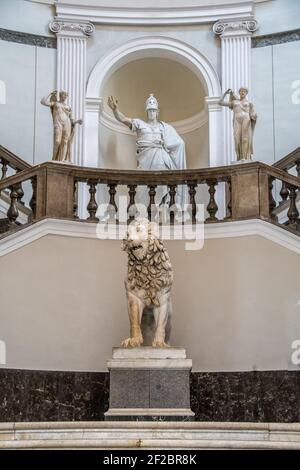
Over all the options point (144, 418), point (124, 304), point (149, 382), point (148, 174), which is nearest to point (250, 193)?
point (148, 174)

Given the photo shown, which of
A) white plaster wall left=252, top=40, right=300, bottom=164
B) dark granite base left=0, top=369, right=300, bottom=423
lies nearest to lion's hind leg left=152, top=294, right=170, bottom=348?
dark granite base left=0, top=369, right=300, bottom=423

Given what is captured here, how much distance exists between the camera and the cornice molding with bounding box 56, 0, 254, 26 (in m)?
14.6

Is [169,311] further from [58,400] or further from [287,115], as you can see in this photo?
[287,115]

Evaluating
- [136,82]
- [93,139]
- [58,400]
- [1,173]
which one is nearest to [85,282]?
[58,400]

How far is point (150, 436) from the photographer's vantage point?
24.3 feet

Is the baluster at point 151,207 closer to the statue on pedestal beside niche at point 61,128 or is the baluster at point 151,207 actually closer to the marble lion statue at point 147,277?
the statue on pedestal beside niche at point 61,128

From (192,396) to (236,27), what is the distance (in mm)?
6793

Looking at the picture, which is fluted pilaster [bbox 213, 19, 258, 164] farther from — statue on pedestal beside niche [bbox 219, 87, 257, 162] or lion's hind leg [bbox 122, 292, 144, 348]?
lion's hind leg [bbox 122, 292, 144, 348]

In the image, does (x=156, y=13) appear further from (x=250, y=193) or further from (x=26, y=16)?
(x=250, y=193)

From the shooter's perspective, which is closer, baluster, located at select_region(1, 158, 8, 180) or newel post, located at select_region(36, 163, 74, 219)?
newel post, located at select_region(36, 163, 74, 219)

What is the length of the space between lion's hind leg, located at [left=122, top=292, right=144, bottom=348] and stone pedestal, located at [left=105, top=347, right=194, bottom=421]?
156 mm

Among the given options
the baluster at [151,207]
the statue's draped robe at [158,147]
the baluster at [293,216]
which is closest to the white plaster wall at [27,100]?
the statue's draped robe at [158,147]

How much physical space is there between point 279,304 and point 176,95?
19.8ft

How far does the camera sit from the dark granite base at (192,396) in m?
9.46
